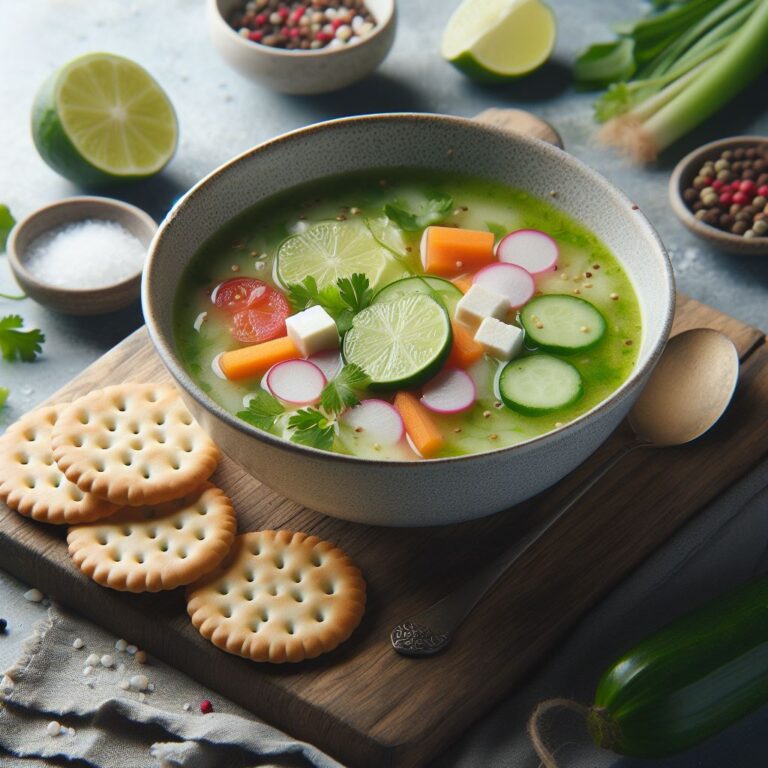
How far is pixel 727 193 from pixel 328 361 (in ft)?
5.83

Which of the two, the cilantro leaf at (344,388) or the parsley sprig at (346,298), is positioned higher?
the parsley sprig at (346,298)

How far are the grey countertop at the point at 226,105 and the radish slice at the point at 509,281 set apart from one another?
1001 millimetres

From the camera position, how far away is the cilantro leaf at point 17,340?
138 inches

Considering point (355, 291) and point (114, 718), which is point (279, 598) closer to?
point (114, 718)

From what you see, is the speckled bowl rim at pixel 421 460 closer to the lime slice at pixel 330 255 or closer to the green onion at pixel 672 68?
the lime slice at pixel 330 255

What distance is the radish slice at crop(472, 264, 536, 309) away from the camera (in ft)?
9.96

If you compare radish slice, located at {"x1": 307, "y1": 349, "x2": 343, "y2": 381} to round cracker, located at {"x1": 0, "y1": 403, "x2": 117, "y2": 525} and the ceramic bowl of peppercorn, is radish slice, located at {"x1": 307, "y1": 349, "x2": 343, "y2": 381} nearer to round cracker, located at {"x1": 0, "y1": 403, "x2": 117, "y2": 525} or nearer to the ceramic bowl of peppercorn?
round cracker, located at {"x1": 0, "y1": 403, "x2": 117, "y2": 525}

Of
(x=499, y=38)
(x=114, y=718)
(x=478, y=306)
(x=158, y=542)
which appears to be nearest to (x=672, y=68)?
(x=499, y=38)

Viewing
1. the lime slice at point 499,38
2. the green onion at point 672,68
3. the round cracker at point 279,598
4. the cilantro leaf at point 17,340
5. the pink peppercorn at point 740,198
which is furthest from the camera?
the lime slice at point 499,38

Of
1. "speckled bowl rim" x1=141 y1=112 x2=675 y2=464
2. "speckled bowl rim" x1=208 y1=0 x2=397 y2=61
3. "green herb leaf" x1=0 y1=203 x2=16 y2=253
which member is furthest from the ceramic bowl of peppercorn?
"speckled bowl rim" x1=141 y1=112 x2=675 y2=464

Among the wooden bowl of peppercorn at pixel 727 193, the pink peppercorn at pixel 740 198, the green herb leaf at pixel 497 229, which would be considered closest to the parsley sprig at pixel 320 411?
the green herb leaf at pixel 497 229

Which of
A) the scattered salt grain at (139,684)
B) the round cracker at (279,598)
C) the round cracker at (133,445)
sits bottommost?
the scattered salt grain at (139,684)

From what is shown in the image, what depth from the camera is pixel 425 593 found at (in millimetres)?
2703

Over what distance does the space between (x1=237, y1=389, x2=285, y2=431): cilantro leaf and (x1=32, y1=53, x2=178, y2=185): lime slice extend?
160cm
